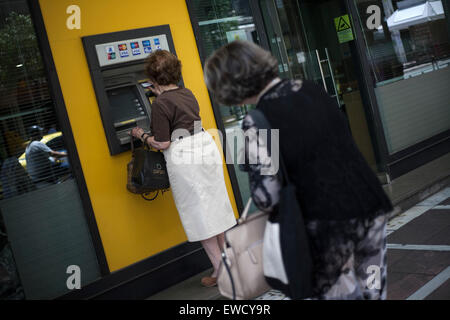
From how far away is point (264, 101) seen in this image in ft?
5.90

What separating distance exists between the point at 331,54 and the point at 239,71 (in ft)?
15.5

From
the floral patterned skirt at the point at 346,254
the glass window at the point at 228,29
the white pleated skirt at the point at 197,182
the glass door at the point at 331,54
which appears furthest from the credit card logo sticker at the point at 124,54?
the floral patterned skirt at the point at 346,254

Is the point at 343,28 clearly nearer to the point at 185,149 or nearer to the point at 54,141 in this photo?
the point at 185,149

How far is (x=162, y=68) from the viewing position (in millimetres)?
3480

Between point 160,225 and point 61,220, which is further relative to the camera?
point 160,225

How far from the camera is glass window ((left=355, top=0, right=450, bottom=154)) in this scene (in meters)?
6.12

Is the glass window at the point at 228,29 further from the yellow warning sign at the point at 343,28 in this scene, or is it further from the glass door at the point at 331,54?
the yellow warning sign at the point at 343,28

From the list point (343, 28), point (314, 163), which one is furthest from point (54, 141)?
point (343, 28)

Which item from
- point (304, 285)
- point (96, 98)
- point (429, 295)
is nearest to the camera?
point (304, 285)

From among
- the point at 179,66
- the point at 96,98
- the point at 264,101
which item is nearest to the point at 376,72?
the point at 179,66

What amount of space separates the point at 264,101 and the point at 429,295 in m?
2.01

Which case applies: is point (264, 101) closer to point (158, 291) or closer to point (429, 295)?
point (429, 295)

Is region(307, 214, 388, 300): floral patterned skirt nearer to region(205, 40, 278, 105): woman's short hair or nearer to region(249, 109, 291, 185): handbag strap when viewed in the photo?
region(249, 109, 291, 185): handbag strap
